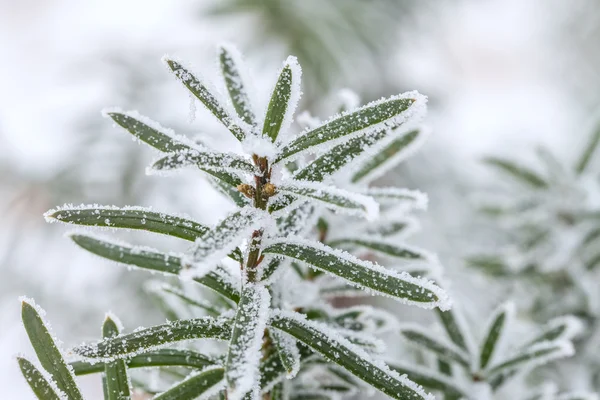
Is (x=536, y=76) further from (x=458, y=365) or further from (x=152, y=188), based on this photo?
(x=458, y=365)

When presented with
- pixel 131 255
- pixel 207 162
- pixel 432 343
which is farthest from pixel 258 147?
pixel 432 343

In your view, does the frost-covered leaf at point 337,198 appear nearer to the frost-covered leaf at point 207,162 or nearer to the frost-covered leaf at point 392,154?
the frost-covered leaf at point 207,162

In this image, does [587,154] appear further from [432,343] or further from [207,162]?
[207,162]

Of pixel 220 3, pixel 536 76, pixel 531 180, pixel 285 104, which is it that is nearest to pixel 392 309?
pixel 531 180

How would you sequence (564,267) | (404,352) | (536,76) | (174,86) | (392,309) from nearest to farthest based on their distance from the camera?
1. (564,267)
2. (404,352)
3. (392,309)
4. (174,86)
5. (536,76)

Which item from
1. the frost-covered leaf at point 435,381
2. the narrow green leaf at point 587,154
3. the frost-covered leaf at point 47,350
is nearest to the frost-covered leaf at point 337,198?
the frost-covered leaf at point 47,350
